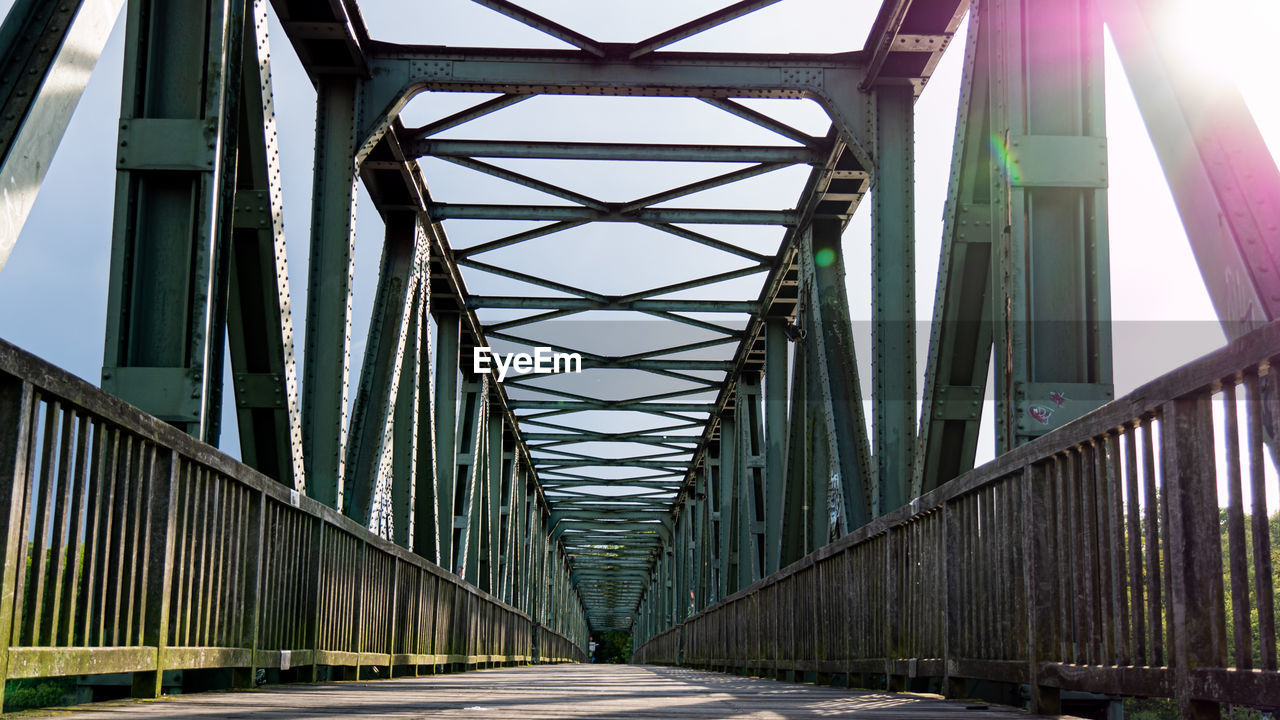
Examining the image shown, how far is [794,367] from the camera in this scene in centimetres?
1748

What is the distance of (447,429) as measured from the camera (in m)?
20.8

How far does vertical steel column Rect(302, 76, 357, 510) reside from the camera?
11.2m

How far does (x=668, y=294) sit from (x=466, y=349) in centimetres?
468

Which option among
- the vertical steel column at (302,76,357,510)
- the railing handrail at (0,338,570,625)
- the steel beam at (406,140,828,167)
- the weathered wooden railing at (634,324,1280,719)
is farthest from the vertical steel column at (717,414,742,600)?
the railing handrail at (0,338,570,625)

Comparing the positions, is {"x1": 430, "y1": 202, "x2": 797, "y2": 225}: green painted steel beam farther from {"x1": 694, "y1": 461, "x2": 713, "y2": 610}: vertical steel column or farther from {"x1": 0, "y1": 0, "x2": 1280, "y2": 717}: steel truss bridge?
{"x1": 694, "y1": 461, "x2": 713, "y2": 610}: vertical steel column

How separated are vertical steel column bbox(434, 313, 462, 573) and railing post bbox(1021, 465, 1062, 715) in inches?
645

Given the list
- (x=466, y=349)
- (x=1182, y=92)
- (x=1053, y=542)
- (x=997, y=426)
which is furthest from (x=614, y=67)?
(x=466, y=349)

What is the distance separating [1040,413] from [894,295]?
192 inches

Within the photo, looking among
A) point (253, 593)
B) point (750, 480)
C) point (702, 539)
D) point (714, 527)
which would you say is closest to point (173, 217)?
point (253, 593)

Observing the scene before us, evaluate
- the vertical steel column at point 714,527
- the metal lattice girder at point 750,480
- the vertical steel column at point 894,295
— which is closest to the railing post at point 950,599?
the vertical steel column at point 894,295

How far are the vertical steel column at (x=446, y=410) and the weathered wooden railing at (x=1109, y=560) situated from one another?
13.7m

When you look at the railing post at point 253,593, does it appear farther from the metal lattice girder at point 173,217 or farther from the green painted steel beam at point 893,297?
the green painted steel beam at point 893,297

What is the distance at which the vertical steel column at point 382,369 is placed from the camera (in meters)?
12.3

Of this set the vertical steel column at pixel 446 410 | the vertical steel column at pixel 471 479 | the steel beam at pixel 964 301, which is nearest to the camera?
the steel beam at pixel 964 301
